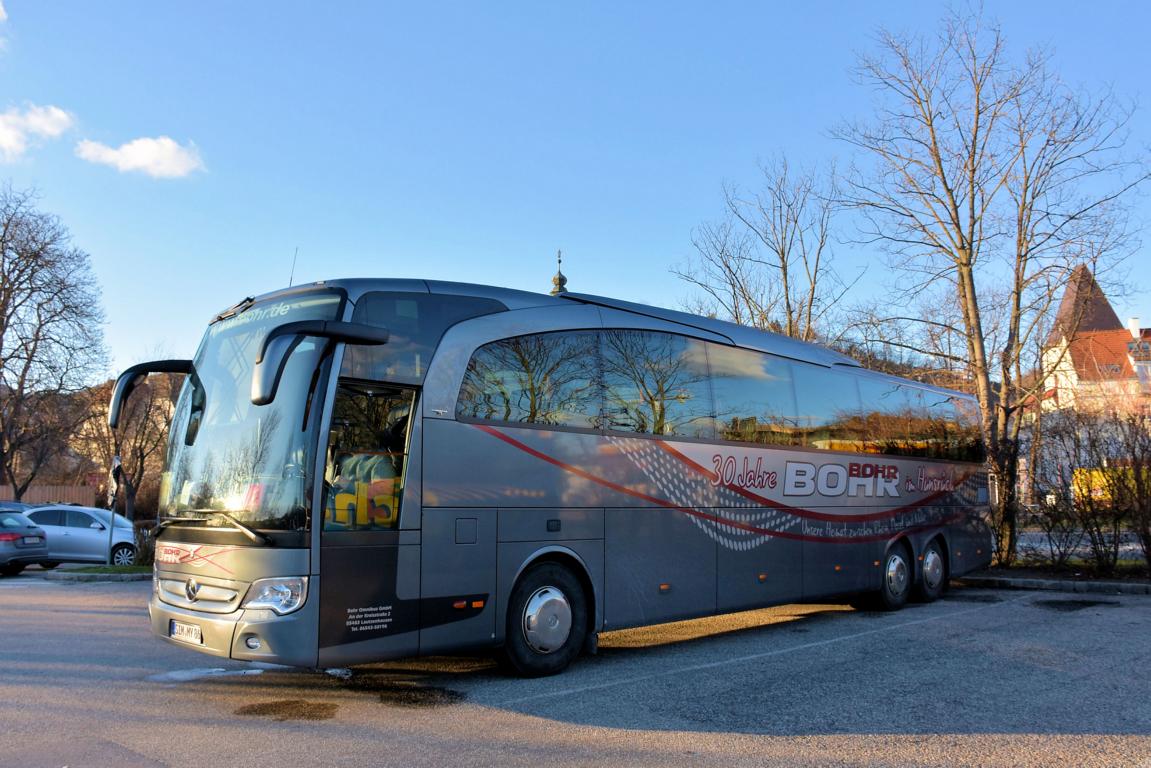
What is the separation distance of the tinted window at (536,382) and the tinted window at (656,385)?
0.26 meters

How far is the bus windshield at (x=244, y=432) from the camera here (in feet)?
21.5

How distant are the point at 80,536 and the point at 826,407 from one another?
776 inches

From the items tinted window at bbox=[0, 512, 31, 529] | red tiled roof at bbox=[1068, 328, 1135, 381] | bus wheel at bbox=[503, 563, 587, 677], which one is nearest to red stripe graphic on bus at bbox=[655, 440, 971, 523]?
bus wheel at bbox=[503, 563, 587, 677]

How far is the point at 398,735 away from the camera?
19.5 ft

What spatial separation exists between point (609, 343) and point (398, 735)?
4.49 m

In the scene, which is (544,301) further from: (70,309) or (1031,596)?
(70,309)

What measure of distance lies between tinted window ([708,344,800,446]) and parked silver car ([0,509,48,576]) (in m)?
17.5

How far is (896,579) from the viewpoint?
515 inches

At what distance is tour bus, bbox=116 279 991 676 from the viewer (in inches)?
259

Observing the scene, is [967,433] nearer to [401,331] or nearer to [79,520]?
[401,331]

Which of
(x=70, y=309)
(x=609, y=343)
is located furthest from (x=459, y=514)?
(x=70, y=309)

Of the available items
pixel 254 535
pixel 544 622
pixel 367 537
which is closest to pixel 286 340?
pixel 254 535

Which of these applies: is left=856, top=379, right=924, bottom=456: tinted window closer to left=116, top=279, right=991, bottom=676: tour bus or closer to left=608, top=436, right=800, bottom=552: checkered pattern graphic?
left=116, top=279, right=991, bottom=676: tour bus

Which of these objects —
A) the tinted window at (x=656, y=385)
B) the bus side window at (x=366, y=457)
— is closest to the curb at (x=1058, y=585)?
the tinted window at (x=656, y=385)
